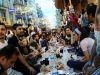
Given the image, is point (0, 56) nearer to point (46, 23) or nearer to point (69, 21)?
point (46, 23)

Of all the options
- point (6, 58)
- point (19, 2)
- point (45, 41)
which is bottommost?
point (45, 41)

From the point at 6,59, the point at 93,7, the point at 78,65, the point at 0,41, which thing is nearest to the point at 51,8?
the point at 78,65

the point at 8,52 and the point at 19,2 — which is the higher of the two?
the point at 19,2

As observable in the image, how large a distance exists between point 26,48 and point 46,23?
31 centimetres

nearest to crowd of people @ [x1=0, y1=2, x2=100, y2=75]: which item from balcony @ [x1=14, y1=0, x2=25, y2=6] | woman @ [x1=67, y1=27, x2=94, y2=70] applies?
woman @ [x1=67, y1=27, x2=94, y2=70]

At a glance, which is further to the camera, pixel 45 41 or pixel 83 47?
pixel 45 41

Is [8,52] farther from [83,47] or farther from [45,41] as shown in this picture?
[45,41]

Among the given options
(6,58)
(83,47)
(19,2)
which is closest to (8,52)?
(6,58)

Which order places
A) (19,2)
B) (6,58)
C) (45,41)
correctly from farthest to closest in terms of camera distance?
1. (45,41)
2. (19,2)
3. (6,58)

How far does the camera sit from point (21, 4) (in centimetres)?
270

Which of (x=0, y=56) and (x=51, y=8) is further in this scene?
(x=51, y=8)

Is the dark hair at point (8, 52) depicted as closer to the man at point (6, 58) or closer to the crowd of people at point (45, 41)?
the man at point (6, 58)

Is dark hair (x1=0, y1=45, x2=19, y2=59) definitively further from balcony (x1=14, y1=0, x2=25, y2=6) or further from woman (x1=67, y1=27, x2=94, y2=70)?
balcony (x1=14, y1=0, x2=25, y2=6)

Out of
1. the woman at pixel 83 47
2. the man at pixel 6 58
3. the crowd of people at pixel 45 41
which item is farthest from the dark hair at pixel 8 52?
the woman at pixel 83 47
